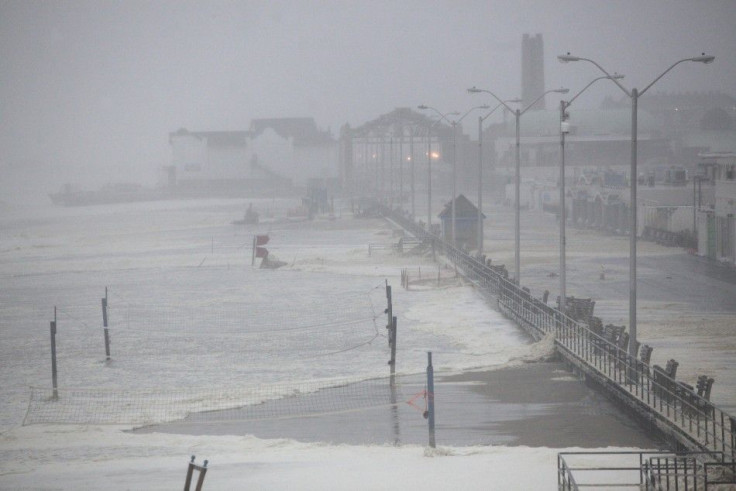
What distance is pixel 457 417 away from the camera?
24.4m

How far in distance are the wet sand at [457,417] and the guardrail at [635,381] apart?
55cm

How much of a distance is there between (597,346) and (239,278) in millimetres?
35969

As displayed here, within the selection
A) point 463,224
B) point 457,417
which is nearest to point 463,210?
point 463,224

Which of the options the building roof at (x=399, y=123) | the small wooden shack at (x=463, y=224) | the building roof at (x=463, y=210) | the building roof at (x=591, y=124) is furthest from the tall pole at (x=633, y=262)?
the building roof at (x=591, y=124)

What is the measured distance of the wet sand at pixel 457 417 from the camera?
22203mm

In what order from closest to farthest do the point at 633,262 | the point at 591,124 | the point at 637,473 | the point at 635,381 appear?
the point at 637,473 → the point at 635,381 → the point at 633,262 → the point at 591,124

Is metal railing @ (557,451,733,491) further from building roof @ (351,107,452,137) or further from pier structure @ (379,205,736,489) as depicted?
building roof @ (351,107,452,137)

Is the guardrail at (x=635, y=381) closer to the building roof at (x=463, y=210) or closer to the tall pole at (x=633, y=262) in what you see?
the tall pole at (x=633, y=262)

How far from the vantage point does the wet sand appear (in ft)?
72.8

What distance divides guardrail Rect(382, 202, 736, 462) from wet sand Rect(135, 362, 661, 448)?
1.79 feet

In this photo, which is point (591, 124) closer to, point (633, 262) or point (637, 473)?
point (633, 262)

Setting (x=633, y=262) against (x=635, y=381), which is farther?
(x=633, y=262)

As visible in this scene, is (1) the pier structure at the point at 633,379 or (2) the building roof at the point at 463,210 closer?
(1) the pier structure at the point at 633,379

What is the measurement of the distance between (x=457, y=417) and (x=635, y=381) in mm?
4228
